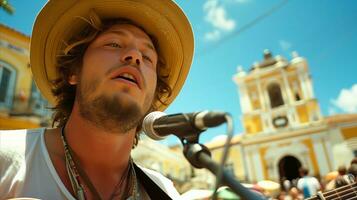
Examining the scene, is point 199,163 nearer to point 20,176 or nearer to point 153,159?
point 20,176

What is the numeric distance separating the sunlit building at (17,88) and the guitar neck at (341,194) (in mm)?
11381

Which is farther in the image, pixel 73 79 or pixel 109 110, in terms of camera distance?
pixel 73 79

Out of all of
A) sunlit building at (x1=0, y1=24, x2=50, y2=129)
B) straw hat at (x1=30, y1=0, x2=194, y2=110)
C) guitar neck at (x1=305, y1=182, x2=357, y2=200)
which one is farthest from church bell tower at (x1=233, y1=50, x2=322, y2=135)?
straw hat at (x1=30, y1=0, x2=194, y2=110)

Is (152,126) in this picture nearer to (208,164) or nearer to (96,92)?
(208,164)

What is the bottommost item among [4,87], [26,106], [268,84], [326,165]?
[326,165]

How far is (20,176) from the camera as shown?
4.74 feet

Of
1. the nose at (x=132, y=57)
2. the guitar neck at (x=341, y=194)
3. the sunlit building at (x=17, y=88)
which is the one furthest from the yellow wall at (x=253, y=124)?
the nose at (x=132, y=57)

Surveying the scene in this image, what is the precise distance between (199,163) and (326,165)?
75.0ft

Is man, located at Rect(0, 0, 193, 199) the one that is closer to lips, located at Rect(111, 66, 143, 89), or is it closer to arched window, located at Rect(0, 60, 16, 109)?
lips, located at Rect(111, 66, 143, 89)

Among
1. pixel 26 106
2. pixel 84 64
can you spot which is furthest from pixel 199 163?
pixel 26 106

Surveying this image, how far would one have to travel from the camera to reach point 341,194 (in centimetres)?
267

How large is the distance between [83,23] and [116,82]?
2.95 ft

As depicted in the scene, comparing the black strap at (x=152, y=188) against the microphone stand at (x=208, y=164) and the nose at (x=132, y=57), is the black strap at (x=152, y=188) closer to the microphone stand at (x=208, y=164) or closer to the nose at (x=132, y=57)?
the nose at (x=132, y=57)

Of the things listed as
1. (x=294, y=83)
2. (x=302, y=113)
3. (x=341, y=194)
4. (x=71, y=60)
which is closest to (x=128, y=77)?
(x=71, y=60)
